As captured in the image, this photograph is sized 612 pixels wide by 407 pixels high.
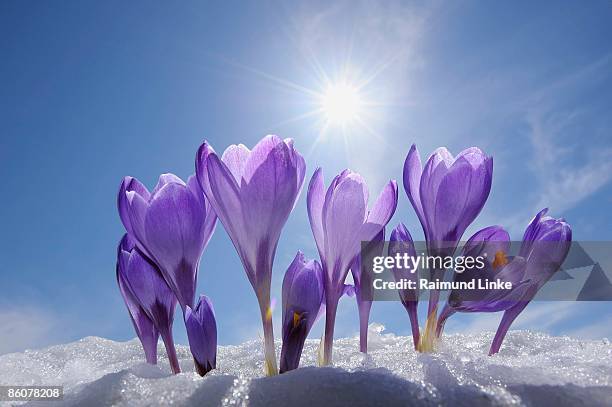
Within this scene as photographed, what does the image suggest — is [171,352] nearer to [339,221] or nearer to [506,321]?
[339,221]

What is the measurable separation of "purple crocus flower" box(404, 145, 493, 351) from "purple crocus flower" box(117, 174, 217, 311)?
58 centimetres

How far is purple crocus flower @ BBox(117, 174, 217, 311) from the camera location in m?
1.27

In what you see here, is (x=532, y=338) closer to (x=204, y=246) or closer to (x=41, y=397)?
(x=204, y=246)

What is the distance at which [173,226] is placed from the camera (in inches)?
50.4

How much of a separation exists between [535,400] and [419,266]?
1.76ft

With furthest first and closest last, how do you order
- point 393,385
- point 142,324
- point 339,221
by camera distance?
point 142,324, point 339,221, point 393,385

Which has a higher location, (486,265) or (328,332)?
(486,265)

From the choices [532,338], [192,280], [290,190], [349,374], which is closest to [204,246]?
[192,280]

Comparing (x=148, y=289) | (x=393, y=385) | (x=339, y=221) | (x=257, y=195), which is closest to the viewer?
(x=393, y=385)

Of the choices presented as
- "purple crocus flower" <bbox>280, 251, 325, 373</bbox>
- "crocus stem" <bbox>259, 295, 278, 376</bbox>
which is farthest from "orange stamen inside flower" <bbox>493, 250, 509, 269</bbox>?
"crocus stem" <bbox>259, 295, 278, 376</bbox>

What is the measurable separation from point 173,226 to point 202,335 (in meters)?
0.28

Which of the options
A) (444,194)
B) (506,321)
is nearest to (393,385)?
(444,194)

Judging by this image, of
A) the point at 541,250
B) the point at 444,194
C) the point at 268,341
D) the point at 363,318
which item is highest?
the point at 444,194

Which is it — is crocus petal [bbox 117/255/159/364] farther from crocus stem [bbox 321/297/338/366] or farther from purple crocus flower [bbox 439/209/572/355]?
purple crocus flower [bbox 439/209/572/355]
